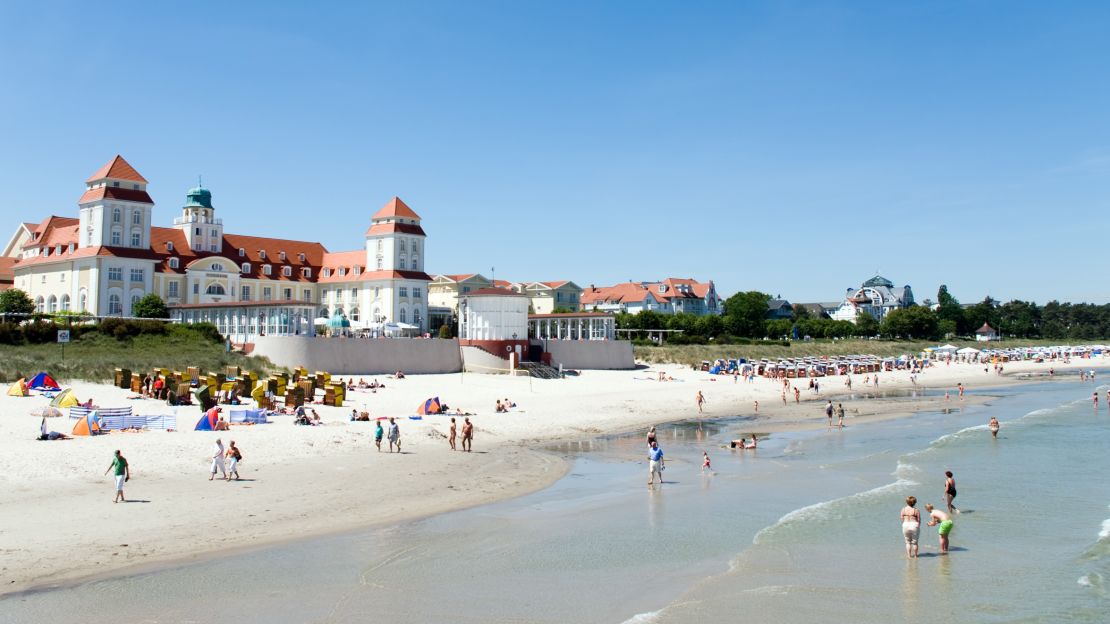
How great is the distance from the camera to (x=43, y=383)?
98.0 feet

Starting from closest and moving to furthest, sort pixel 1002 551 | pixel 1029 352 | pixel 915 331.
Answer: pixel 1002 551, pixel 1029 352, pixel 915 331

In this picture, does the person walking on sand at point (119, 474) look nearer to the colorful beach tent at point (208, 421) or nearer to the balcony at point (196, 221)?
the colorful beach tent at point (208, 421)

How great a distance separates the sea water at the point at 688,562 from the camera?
12.4m

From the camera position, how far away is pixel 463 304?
182 feet

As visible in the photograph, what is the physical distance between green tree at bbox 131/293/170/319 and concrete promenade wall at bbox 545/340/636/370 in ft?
88.6

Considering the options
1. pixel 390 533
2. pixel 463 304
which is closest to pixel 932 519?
pixel 390 533

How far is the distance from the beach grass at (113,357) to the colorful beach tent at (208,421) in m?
10.6

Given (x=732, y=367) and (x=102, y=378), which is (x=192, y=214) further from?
(x=732, y=367)

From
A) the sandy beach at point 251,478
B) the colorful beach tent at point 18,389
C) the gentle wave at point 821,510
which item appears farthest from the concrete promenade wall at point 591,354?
the gentle wave at point 821,510

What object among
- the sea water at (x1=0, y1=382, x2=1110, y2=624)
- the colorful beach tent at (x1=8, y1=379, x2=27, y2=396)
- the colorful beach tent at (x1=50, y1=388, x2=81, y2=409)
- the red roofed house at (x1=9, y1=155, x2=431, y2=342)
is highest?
the red roofed house at (x1=9, y1=155, x2=431, y2=342)

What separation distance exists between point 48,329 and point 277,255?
30.9 m

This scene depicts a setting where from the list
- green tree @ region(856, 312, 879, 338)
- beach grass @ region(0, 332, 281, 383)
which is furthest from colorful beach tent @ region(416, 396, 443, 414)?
green tree @ region(856, 312, 879, 338)

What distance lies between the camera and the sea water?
12445mm

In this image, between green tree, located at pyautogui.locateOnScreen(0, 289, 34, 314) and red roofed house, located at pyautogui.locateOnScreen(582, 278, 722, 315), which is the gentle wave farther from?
red roofed house, located at pyautogui.locateOnScreen(582, 278, 722, 315)
